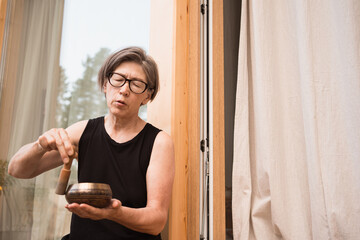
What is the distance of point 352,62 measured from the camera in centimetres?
117

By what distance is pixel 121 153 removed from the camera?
54.4 inches

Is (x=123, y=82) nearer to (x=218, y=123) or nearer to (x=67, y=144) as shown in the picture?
(x=67, y=144)

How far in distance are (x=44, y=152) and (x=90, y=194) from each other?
48 centimetres

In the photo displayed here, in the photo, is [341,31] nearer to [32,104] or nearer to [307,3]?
[307,3]

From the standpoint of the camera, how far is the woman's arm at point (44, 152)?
3.84 ft

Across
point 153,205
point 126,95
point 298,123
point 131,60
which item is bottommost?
point 153,205

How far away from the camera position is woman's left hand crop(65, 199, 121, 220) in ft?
2.95

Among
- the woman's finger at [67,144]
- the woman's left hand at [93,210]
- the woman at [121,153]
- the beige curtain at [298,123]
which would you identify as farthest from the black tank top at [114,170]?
the beige curtain at [298,123]

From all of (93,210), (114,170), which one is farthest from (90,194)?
(114,170)

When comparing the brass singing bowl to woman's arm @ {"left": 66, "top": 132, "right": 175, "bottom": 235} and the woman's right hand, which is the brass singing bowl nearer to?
woman's arm @ {"left": 66, "top": 132, "right": 175, "bottom": 235}

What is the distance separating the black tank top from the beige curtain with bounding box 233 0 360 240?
0.46 m

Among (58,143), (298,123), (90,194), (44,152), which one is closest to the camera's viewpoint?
(90,194)

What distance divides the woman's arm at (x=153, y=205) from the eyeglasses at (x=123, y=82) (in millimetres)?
224

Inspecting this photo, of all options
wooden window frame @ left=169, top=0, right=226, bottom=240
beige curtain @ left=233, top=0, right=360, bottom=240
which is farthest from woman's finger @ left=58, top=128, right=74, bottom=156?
beige curtain @ left=233, top=0, right=360, bottom=240
